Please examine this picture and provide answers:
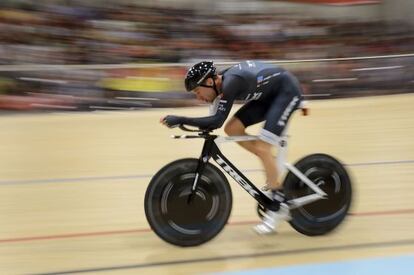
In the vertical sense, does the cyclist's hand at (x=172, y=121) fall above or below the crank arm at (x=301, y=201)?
above

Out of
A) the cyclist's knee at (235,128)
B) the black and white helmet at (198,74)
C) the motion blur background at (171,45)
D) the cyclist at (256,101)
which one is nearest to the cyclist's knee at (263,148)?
the cyclist at (256,101)

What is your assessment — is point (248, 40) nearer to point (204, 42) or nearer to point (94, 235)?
point (204, 42)

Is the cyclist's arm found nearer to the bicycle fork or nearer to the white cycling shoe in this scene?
the bicycle fork

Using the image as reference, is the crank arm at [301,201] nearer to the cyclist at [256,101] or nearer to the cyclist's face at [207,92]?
the cyclist at [256,101]

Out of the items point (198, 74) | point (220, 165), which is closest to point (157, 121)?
point (220, 165)

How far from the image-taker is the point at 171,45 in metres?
11.5

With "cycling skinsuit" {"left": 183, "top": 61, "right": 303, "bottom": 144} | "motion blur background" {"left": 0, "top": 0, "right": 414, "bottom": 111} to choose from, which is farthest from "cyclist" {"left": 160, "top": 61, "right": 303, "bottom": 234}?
"motion blur background" {"left": 0, "top": 0, "right": 414, "bottom": 111}

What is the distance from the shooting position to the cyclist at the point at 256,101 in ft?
10.5

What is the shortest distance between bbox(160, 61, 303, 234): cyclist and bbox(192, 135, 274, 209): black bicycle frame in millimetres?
56

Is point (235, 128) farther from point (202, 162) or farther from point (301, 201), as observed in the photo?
point (301, 201)

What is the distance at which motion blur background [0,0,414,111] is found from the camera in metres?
8.02

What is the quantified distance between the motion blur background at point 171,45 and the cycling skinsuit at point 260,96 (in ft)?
14.9

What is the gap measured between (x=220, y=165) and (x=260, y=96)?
1.54ft

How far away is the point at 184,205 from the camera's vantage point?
332 centimetres
